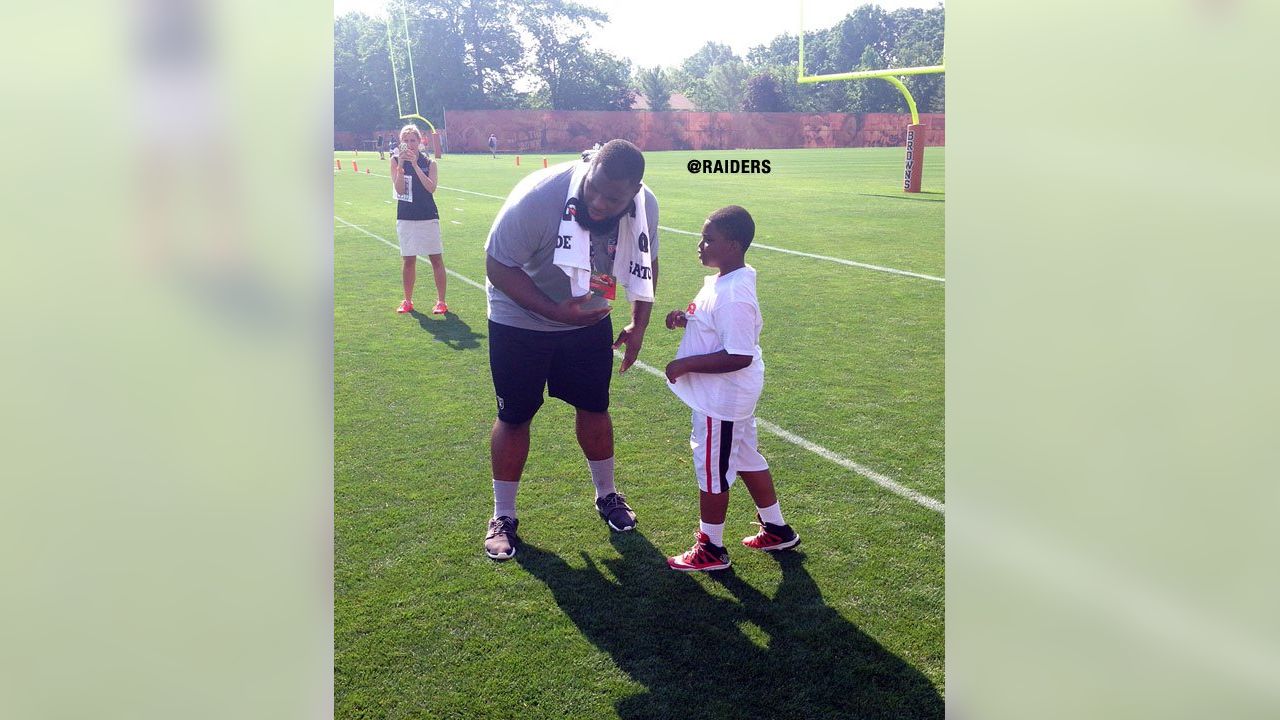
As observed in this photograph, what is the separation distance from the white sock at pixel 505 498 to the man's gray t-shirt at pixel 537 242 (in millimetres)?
692

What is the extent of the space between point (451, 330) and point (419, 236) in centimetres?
94

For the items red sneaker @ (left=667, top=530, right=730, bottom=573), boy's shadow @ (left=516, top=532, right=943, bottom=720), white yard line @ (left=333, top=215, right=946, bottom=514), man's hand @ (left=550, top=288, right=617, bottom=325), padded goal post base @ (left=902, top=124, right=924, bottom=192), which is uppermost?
padded goal post base @ (left=902, top=124, right=924, bottom=192)

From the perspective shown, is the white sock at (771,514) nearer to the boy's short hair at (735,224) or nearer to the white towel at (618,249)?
the white towel at (618,249)

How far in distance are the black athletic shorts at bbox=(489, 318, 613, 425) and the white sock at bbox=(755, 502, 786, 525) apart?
823 millimetres

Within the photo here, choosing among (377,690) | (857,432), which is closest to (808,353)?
(857,432)

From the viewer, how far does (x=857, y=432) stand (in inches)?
204

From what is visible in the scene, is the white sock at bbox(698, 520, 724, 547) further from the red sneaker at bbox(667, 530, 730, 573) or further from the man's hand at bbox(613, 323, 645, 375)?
the man's hand at bbox(613, 323, 645, 375)

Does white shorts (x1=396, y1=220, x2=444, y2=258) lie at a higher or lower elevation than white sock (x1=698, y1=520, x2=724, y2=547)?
higher

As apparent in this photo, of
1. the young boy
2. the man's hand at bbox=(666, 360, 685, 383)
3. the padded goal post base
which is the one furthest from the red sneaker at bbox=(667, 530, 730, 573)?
the padded goal post base

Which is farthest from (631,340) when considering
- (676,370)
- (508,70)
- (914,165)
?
(508,70)

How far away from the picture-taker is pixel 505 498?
3.94 metres

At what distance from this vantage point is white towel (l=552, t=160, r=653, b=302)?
3439 millimetres

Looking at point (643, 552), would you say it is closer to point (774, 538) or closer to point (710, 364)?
point (774, 538)
